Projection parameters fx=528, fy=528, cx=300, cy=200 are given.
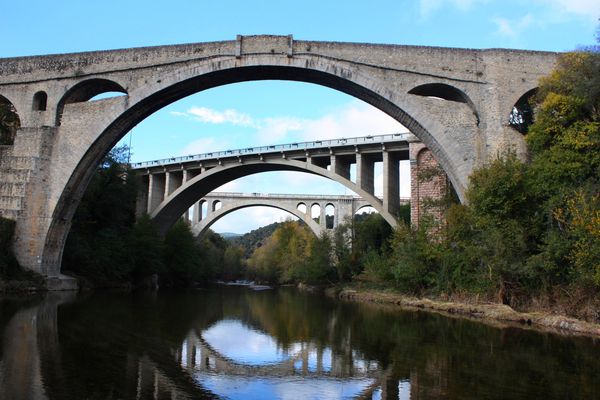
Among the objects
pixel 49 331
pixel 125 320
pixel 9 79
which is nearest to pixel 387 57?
pixel 125 320

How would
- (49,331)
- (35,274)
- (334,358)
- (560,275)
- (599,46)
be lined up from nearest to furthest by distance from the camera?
(334,358) < (49,331) < (560,275) < (599,46) < (35,274)

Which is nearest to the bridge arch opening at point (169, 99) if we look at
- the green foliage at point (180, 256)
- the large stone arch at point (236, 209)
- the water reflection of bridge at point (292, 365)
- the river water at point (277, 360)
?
the river water at point (277, 360)

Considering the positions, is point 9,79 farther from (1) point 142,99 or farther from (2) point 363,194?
(2) point 363,194

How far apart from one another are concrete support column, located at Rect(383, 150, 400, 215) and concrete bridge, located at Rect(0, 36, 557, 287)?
39.4 feet

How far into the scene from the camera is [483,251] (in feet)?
61.8

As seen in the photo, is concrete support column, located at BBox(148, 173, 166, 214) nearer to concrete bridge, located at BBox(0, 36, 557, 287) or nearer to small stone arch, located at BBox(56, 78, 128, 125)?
small stone arch, located at BBox(56, 78, 128, 125)

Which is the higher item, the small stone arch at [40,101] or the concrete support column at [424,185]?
the small stone arch at [40,101]

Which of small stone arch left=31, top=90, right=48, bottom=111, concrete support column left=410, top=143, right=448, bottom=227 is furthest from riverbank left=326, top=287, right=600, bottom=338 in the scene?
small stone arch left=31, top=90, right=48, bottom=111

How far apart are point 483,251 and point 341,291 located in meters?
18.4

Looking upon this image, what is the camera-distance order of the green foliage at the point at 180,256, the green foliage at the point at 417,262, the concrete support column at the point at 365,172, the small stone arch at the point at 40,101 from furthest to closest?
1. the green foliage at the point at 180,256
2. the concrete support column at the point at 365,172
3. the small stone arch at the point at 40,101
4. the green foliage at the point at 417,262

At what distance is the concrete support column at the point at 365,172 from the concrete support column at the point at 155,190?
19.6 metres

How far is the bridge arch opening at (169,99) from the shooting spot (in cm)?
2225

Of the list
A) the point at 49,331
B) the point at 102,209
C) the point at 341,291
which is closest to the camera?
the point at 49,331

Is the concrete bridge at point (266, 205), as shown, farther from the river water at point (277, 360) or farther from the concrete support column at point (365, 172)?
the river water at point (277, 360)
